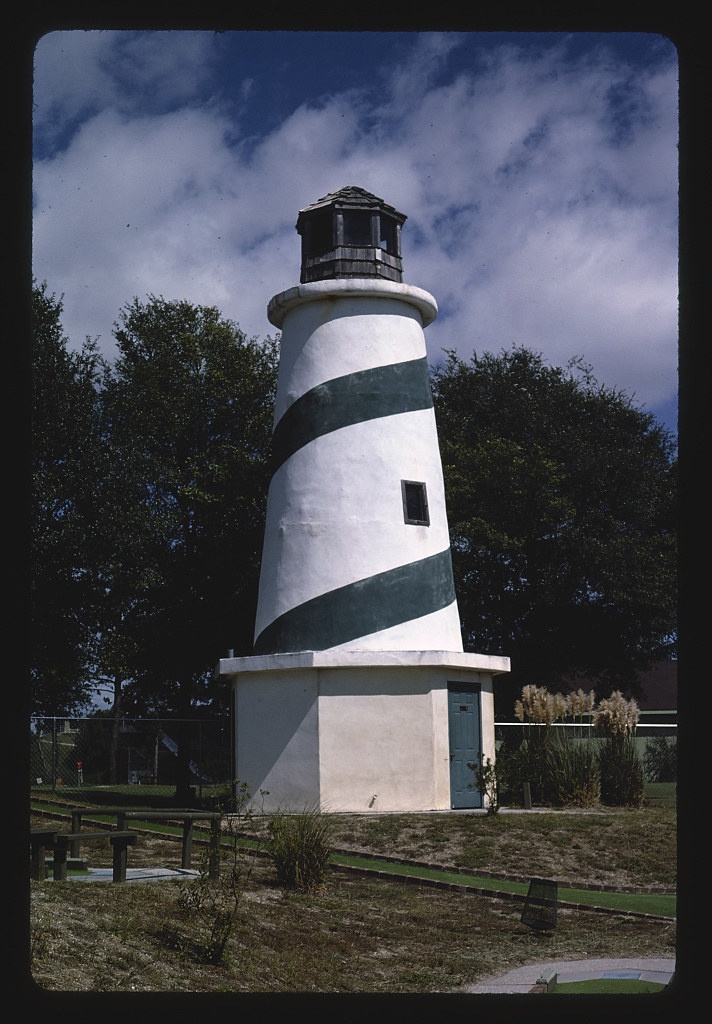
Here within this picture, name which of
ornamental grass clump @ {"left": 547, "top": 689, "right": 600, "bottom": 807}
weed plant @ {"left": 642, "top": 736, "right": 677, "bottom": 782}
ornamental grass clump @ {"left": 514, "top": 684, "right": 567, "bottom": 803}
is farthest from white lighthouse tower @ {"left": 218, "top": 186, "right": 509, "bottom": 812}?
weed plant @ {"left": 642, "top": 736, "right": 677, "bottom": 782}

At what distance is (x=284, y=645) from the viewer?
20078mm

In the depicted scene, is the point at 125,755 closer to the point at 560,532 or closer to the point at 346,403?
the point at 560,532

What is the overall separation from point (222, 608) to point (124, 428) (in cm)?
540

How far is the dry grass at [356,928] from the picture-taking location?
854 cm

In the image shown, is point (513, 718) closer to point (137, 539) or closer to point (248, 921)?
point (137, 539)

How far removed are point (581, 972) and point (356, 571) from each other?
443 inches

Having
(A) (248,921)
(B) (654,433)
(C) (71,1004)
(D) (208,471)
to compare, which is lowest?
(A) (248,921)

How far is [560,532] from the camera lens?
109 feet

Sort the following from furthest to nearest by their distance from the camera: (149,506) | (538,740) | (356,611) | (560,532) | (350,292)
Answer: (560,532) → (149,506) → (350,292) → (538,740) → (356,611)

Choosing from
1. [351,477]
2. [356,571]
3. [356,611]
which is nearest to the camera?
[356,611]

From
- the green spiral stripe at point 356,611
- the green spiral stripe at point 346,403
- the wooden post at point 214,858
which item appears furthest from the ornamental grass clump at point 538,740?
the wooden post at point 214,858

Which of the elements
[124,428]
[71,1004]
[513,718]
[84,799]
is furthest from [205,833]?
[513,718]

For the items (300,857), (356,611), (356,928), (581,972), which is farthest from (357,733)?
(581,972)

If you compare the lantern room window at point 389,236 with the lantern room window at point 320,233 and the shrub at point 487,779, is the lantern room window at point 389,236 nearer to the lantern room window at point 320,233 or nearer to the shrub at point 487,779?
the lantern room window at point 320,233
